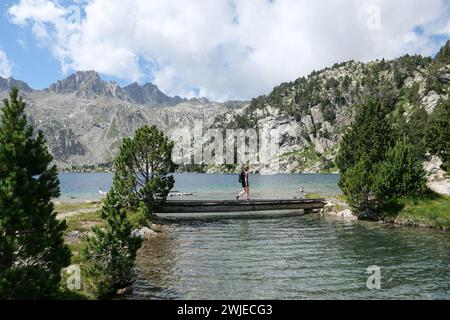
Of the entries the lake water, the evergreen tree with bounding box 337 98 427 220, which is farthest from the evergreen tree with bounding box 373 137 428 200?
the lake water

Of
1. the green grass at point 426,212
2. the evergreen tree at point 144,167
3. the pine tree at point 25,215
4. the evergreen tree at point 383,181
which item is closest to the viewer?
the pine tree at point 25,215

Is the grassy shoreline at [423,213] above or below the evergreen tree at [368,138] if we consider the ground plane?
below

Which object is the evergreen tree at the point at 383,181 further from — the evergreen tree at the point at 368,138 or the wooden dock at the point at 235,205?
the wooden dock at the point at 235,205

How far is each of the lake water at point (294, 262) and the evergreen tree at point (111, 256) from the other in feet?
3.99

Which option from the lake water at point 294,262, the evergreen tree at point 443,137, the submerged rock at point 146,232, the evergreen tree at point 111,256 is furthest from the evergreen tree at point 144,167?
the evergreen tree at point 443,137

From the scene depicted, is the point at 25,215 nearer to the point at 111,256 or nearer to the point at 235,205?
the point at 111,256

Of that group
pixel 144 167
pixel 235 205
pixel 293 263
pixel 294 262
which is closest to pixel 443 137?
pixel 235 205

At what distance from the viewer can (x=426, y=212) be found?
4244cm

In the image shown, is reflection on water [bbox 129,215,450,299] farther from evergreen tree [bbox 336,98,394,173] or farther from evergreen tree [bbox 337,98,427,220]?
evergreen tree [bbox 336,98,394,173]

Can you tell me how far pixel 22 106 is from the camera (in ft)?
52.6

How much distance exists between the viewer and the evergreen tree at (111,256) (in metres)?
19.2
